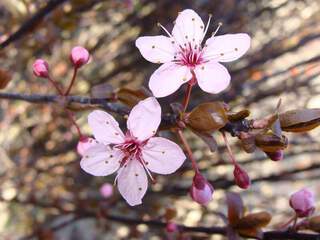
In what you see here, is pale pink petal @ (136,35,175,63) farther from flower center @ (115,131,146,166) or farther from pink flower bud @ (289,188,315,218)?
pink flower bud @ (289,188,315,218)

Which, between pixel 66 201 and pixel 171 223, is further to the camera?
pixel 66 201

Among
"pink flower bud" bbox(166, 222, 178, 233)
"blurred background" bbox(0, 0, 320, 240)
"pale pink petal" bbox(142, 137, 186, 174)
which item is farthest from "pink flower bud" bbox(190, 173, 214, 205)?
"blurred background" bbox(0, 0, 320, 240)

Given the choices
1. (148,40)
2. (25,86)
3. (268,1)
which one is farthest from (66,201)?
(268,1)

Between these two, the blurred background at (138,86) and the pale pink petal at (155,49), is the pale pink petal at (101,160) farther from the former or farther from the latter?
the blurred background at (138,86)

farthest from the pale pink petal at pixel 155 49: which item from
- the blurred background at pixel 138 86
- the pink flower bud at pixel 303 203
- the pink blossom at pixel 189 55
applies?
the blurred background at pixel 138 86

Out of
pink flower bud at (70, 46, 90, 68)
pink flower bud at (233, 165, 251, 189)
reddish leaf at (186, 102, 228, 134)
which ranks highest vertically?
pink flower bud at (70, 46, 90, 68)

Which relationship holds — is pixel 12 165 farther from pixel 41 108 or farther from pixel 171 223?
pixel 171 223
